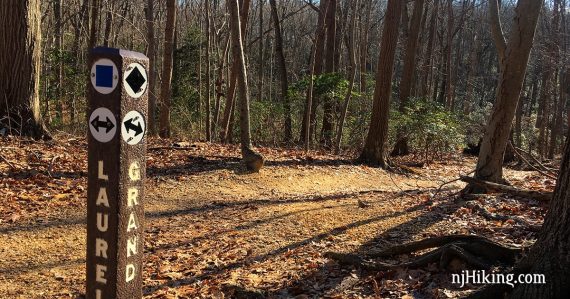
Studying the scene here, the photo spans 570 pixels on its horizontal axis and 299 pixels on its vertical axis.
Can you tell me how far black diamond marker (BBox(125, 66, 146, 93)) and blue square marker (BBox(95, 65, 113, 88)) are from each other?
100mm

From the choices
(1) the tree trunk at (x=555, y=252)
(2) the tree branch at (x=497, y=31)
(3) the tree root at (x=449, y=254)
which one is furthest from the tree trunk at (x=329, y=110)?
(1) the tree trunk at (x=555, y=252)

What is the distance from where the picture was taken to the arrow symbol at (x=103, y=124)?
8.75 ft

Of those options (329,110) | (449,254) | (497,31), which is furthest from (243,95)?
(329,110)

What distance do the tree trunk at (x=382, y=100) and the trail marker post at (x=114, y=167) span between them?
10.3 metres

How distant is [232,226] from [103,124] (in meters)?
4.36

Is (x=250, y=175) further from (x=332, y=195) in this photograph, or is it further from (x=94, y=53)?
(x=94, y=53)

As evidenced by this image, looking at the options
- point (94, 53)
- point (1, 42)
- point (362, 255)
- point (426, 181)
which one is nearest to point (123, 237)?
point (94, 53)

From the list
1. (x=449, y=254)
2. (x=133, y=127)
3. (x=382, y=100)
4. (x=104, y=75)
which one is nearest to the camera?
(x=104, y=75)

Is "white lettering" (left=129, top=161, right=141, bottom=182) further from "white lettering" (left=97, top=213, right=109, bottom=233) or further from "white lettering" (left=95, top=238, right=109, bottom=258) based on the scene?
A: "white lettering" (left=95, top=238, right=109, bottom=258)

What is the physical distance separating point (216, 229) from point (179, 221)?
0.70 meters

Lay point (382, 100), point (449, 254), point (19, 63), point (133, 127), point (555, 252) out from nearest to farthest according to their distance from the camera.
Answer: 1. point (133, 127)
2. point (555, 252)
3. point (449, 254)
4. point (19, 63)
5. point (382, 100)

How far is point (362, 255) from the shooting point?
17.2 ft

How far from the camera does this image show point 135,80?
272cm

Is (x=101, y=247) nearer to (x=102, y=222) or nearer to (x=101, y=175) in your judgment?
(x=102, y=222)
